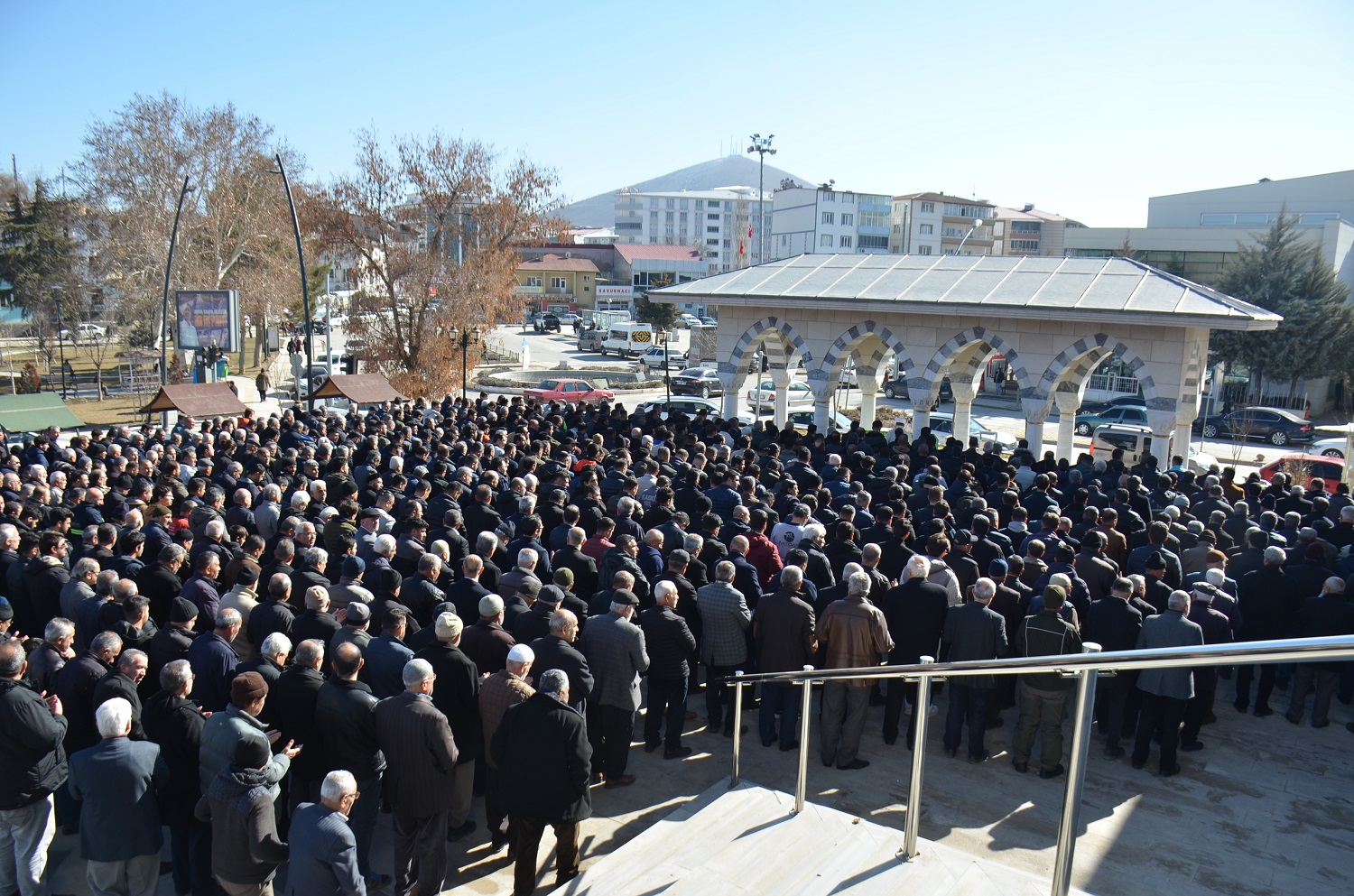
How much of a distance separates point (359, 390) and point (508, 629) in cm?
1577

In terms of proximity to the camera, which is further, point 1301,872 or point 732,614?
point 732,614

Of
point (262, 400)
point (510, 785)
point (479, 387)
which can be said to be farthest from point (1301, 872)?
point (479, 387)

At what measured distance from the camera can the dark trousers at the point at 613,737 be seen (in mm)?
7102

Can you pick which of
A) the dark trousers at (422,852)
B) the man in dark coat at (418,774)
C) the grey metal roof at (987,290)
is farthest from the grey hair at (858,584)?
the grey metal roof at (987,290)

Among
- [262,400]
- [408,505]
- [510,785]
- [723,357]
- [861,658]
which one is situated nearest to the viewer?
[510,785]

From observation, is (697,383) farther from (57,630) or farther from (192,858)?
(192,858)

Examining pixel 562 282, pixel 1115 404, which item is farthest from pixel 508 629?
pixel 562 282

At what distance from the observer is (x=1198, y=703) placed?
7.67 m

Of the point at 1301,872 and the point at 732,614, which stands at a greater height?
the point at 732,614

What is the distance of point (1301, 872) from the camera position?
5.68m

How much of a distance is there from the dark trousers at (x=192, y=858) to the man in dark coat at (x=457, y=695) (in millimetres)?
1429

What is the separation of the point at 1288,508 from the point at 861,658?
815cm

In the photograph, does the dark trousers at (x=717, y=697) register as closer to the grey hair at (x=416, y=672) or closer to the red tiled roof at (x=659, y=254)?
the grey hair at (x=416, y=672)

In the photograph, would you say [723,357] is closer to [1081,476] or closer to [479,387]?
[1081,476]
